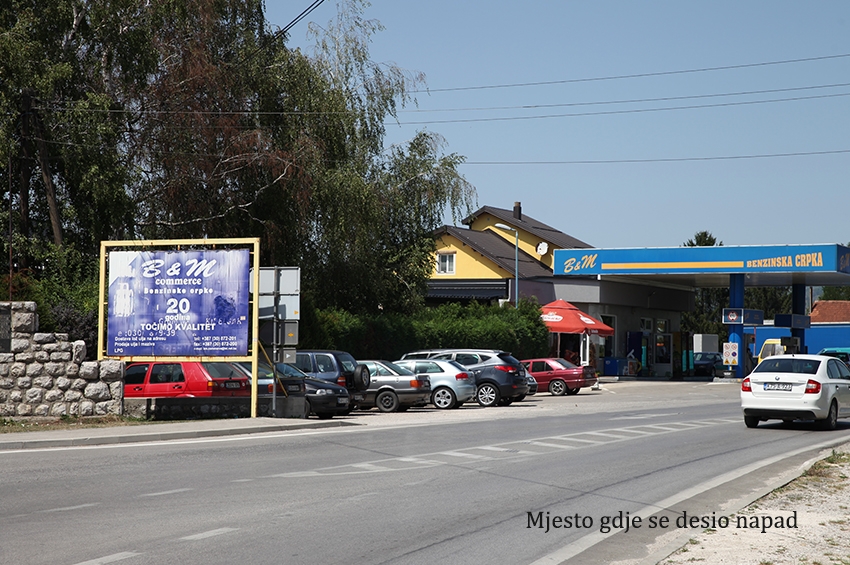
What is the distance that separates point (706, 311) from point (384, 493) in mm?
89684

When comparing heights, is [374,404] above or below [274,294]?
below

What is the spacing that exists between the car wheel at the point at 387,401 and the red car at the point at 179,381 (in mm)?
4934

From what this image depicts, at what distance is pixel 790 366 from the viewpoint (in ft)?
67.3

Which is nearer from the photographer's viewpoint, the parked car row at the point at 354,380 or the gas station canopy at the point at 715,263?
the parked car row at the point at 354,380

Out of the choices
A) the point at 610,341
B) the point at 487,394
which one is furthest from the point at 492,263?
the point at 487,394

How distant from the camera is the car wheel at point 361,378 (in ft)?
83.6

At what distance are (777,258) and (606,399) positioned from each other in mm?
17027

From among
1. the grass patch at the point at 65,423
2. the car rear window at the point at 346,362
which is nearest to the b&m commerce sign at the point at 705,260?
the car rear window at the point at 346,362

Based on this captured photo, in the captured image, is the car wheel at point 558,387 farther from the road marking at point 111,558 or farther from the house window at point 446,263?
the road marking at point 111,558

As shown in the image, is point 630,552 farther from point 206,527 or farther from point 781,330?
point 781,330

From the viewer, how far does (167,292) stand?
866 inches

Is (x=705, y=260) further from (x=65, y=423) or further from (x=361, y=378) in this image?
(x=65, y=423)

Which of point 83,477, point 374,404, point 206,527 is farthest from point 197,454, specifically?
point 374,404

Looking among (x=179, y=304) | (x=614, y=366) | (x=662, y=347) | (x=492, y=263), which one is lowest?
(x=614, y=366)
